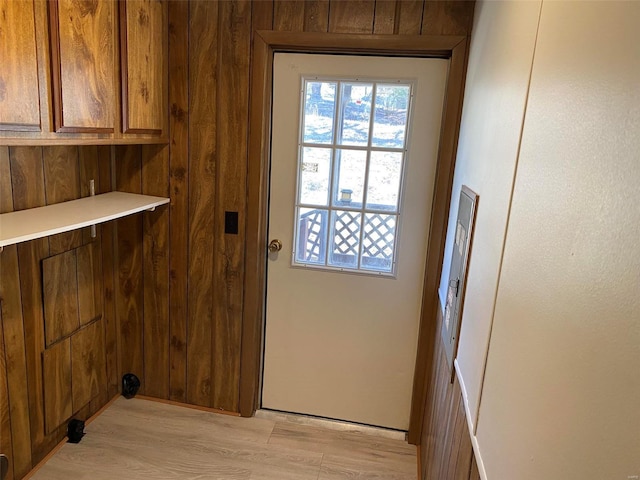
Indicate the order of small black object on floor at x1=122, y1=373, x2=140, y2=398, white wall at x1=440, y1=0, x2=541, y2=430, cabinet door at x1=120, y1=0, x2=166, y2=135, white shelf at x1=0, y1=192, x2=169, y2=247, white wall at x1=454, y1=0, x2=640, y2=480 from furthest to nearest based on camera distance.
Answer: small black object on floor at x1=122, y1=373, x2=140, y2=398 < cabinet door at x1=120, y1=0, x2=166, y2=135 < white shelf at x1=0, y1=192, x2=169, y2=247 < white wall at x1=440, y1=0, x2=541, y2=430 < white wall at x1=454, y1=0, x2=640, y2=480

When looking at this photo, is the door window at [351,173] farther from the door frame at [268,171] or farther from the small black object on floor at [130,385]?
the small black object on floor at [130,385]

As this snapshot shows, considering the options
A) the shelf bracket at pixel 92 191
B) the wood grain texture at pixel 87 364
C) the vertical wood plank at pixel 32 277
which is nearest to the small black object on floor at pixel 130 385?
the wood grain texture at pixel 87 364

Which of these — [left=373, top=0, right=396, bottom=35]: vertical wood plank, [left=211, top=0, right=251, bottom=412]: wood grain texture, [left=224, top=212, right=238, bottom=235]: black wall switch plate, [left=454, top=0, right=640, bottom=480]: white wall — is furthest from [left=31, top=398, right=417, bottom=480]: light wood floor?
[left=373, top=0, right=396, bottom=35]: vertical wood plank

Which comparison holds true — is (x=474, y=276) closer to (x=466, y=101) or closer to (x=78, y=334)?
(x=466, y=101)

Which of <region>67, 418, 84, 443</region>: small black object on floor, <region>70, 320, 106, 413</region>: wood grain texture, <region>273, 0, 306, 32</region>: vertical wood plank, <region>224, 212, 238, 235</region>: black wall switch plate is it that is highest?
<region>273, 0, 306, 32</region>: vertical wood plank

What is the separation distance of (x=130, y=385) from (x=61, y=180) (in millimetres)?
1222

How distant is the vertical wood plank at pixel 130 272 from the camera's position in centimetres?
234

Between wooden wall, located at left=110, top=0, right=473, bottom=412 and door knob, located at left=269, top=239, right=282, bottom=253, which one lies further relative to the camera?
door knob, located at left=269, top=239, right=282, bottom=253

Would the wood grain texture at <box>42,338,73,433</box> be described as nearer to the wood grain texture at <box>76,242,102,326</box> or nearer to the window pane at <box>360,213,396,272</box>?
the wood grain texture at <box>76,242,102,326</box>

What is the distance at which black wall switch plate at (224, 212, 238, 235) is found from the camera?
232 centimetres

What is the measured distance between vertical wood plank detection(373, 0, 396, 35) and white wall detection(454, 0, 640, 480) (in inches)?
48.7


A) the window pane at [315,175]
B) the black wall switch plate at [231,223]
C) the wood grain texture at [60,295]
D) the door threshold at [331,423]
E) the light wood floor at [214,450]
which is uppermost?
the window pane at [315,175]

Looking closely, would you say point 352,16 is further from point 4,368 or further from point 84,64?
point 4,368

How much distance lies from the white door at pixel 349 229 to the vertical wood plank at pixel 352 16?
133mm
